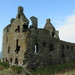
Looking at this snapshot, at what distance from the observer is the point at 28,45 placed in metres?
36.4

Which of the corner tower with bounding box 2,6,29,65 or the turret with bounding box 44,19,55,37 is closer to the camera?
the corner tower with bounding box 2,6,29,65

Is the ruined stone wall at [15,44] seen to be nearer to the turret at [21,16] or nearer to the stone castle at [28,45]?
the stone castle at [28,45]

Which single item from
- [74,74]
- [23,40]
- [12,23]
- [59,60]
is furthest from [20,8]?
[74,74]

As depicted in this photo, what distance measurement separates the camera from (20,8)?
131 feet

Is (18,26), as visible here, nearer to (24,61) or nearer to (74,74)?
(24,61)

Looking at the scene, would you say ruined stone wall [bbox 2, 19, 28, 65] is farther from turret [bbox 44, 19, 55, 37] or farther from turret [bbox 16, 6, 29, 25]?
turret [bbox 44, 19, 55, 37]

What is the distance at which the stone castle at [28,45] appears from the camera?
36.5 metres

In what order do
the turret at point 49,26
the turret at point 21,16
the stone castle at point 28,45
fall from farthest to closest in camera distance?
the turret at point 49,26, the turret at point 21,16, the stone castle at point 28,45

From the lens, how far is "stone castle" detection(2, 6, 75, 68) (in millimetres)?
36469

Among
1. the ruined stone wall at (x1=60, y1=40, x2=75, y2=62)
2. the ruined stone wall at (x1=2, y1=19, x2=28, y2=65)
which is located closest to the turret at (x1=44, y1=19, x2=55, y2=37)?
the ruined stone wall at (x1=60, y1=40, x2=75, y2=62)

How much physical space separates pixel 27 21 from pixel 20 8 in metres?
4.09

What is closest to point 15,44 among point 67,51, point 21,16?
point 21,16

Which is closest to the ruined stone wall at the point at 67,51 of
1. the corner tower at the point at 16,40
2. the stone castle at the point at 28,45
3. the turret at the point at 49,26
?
the stone castle at the point at 28,45

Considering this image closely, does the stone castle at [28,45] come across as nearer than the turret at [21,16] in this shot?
Yes
